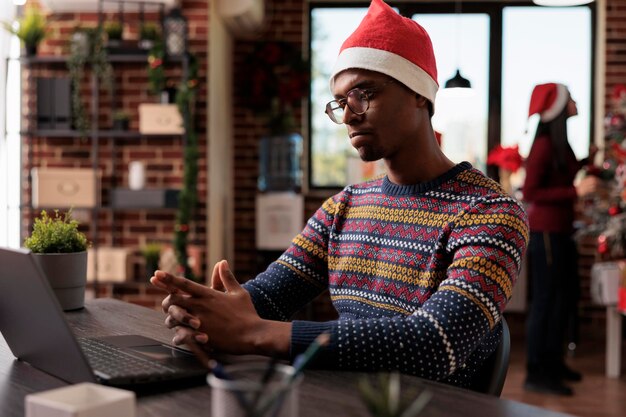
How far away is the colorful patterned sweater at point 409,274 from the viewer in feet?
3.86

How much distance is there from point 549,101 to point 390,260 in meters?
2.50

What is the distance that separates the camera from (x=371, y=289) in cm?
155

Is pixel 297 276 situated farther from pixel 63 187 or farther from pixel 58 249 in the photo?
pixel 63 187

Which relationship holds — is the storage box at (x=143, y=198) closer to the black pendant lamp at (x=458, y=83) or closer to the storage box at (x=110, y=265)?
the storage box at (x=110, y=265)

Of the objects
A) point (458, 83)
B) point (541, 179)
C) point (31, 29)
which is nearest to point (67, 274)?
point (541, 179)

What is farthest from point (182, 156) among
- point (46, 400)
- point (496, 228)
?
point (46, 400)

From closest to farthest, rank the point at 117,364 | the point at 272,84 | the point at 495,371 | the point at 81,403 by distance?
the point at 81,403, the point at 117,364, the point at 495,371, the point at 272,84

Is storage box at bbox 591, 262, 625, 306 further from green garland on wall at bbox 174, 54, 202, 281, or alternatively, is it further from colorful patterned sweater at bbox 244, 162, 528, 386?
colorful patterned sweater at bbox 244, 162, 528, 386

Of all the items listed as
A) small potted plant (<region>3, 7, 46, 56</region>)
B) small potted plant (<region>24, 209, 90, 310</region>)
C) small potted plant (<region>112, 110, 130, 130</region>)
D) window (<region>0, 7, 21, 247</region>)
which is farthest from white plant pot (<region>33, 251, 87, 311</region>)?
small potted plant (<region>3, 7, 46, 56</region>)

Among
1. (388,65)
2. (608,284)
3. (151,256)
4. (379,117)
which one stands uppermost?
(388,65)

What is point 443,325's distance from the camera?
119 cm

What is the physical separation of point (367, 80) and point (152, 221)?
324 centimetres

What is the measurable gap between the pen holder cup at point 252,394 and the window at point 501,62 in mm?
4998

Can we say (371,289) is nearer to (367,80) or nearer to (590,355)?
(367,80)
